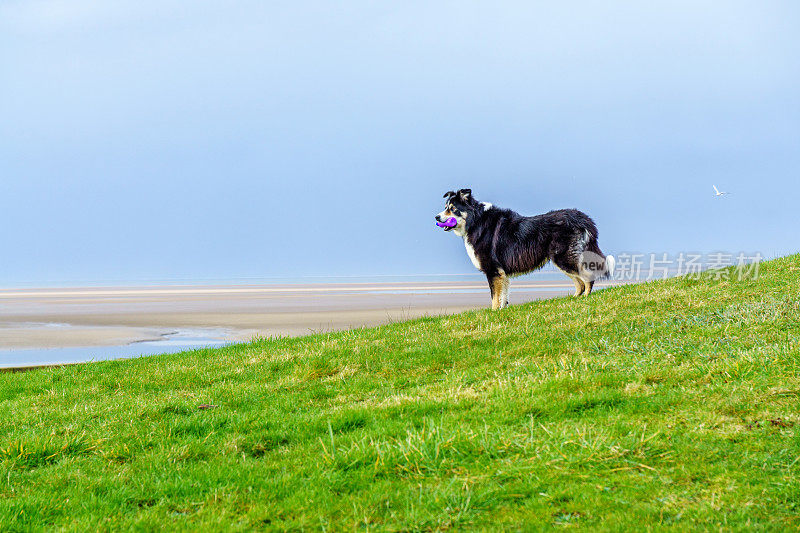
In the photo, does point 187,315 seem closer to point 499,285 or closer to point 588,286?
point 499,285

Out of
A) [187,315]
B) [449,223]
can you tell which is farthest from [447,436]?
[187,315]

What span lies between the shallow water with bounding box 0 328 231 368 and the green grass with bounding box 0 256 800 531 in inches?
198

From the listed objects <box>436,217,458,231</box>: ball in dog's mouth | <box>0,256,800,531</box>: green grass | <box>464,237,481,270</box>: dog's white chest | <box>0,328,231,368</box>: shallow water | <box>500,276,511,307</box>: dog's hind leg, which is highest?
<box>436,217,458,231</box>: ball in dog's mouth

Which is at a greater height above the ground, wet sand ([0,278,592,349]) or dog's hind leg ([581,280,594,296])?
dog's hind leg ([581,280,594,296])

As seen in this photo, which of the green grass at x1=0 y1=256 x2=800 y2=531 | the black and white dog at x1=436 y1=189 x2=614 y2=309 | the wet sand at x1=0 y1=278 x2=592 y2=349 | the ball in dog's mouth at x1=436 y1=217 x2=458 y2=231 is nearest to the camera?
the green grass at x1=0 y1=256 x2=800 y2=531

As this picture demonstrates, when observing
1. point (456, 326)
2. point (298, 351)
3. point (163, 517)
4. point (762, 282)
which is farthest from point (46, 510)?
point (762, 282)

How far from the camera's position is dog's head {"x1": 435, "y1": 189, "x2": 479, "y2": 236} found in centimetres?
1650

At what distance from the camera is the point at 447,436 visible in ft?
20.3

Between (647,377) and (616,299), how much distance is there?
6918 mm

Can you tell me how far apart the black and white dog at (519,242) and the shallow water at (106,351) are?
756 centimetres

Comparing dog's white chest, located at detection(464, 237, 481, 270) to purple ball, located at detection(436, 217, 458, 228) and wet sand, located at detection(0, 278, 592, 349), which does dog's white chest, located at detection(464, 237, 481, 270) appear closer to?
purple ball, located at detection(436, 217, 458, 228)

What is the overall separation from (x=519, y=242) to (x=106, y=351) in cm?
1230

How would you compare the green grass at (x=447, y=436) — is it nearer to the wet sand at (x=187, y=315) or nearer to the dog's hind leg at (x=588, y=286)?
the dog's hind leg at (x=588, y=286)

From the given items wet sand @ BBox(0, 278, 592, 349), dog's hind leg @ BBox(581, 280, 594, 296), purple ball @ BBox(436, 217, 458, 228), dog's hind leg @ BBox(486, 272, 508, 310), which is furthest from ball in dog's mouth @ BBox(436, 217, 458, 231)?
wet sand @ BBox(0, 278, 592, 349)
